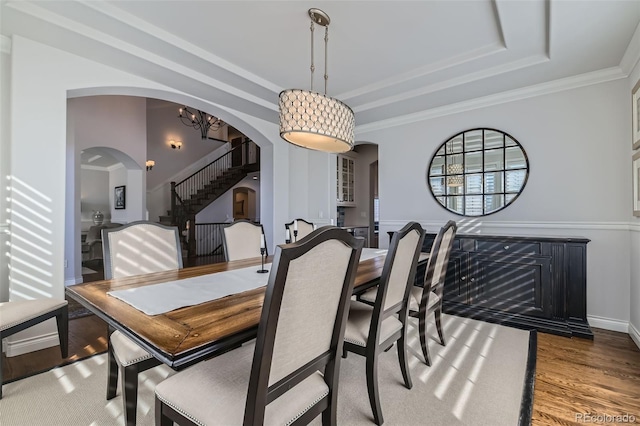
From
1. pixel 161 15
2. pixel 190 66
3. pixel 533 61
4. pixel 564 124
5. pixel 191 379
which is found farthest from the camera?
pixel 564 124

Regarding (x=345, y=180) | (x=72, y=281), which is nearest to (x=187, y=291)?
(x=72, y=281)

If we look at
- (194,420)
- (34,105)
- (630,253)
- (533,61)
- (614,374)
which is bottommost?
(614,374)

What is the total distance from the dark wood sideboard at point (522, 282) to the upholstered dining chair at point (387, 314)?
1.65 meters

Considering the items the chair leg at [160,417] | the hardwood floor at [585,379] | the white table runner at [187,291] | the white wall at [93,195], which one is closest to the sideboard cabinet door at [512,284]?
the hardwood floor at [585,379]

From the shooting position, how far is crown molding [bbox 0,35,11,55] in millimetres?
2414

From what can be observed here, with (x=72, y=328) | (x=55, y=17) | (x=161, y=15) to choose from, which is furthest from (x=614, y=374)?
(x=55, y=17)

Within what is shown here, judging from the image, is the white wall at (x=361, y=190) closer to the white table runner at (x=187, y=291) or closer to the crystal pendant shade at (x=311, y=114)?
the crystal pendant shade at (x=311, y=114)

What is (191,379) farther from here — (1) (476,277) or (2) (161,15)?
(1) (476,277)

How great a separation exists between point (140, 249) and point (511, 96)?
157 inches

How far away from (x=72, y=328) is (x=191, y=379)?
2.66 metres

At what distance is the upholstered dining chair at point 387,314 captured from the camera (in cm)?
161

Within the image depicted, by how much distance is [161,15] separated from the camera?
2258 millimetres

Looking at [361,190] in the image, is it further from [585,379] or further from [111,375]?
[111,375]

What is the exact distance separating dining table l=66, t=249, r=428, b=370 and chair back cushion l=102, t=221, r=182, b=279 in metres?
0.24
